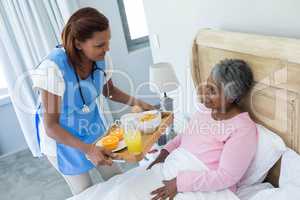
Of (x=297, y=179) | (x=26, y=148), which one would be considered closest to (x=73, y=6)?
(x=26, y=148)

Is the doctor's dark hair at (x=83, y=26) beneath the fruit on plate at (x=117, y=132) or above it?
above

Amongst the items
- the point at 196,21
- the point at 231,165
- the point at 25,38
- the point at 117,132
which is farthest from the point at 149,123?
the point at 25,38

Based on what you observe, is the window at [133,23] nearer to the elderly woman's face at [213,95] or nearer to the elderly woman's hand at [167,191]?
the elderly woman's face at [213,95]

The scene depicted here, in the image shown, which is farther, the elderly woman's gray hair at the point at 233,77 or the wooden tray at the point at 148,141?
the wooden tray at the point at 148,141

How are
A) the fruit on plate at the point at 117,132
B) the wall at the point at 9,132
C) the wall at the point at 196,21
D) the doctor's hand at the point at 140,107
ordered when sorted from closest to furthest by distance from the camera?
1. the wall at the point at 196,21
2. the fruit on plate at the point at 117,132
3. the doctor's hand at the point at 140,107
4. the wall at the point at 9,132

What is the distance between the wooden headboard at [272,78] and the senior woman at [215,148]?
0.19ft

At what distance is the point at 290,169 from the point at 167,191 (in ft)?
1.73

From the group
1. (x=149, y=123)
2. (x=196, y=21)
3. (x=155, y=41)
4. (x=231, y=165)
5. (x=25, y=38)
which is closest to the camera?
(x=231, y=165)

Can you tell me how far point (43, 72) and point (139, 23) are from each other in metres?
2.33

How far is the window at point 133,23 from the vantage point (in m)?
3.45

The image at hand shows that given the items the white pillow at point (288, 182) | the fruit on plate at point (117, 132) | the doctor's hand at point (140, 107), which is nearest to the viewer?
the white pillow at point (288, 182)

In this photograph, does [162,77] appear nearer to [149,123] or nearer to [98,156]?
[149,123]

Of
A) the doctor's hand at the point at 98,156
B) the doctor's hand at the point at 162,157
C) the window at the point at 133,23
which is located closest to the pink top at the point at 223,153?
the doctor's hand at the point at 162,157

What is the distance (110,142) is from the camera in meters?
1.57
